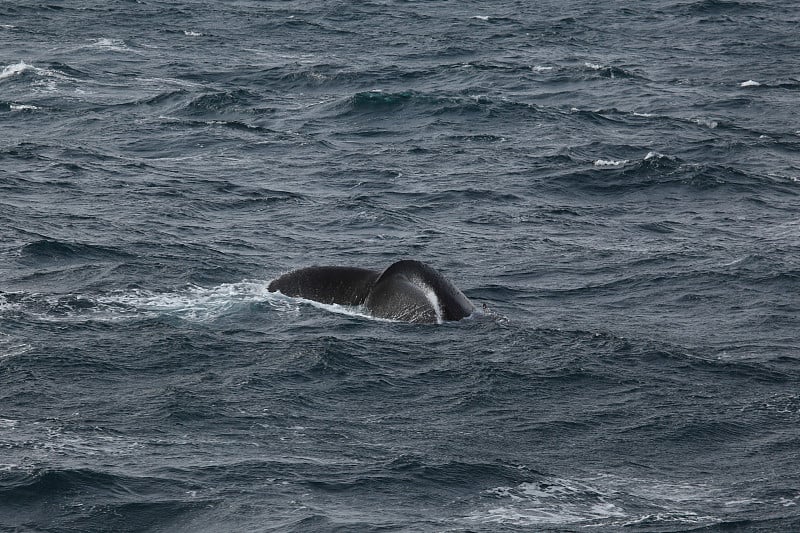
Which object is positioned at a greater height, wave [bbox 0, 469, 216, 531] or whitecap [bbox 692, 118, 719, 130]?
wave [bbox 0, 469, 216, 531]

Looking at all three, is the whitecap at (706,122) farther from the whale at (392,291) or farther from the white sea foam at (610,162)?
the whale at (392,291)

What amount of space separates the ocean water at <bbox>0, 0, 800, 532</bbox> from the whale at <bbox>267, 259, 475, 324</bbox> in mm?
363

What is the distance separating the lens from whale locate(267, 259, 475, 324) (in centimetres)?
2970

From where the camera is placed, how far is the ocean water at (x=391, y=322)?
73.0ft

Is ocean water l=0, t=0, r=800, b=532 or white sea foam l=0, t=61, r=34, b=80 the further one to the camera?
white sea foam l=0, t=61, r=34, b=80

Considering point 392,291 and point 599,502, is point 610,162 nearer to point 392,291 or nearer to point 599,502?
point 392,291

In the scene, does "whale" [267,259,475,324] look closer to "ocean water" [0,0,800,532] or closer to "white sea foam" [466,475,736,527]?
"ocean water" [0,0,800,532]

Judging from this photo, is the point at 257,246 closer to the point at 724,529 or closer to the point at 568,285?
the point at 568,285

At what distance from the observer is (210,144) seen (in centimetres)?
5112

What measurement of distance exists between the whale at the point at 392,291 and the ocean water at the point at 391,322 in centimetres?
36

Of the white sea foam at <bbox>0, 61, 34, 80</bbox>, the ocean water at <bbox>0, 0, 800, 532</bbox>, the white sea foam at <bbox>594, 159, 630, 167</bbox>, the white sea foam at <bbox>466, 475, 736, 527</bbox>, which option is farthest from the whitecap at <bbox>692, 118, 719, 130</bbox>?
the white sea foam at <bbox>466, 475, 736, 527</bbox>

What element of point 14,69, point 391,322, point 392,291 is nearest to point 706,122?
point 392,291

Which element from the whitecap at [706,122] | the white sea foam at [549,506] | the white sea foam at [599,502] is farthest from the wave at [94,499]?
the whitecap at [706,122]

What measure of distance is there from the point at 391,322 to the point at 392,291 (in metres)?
0.69
